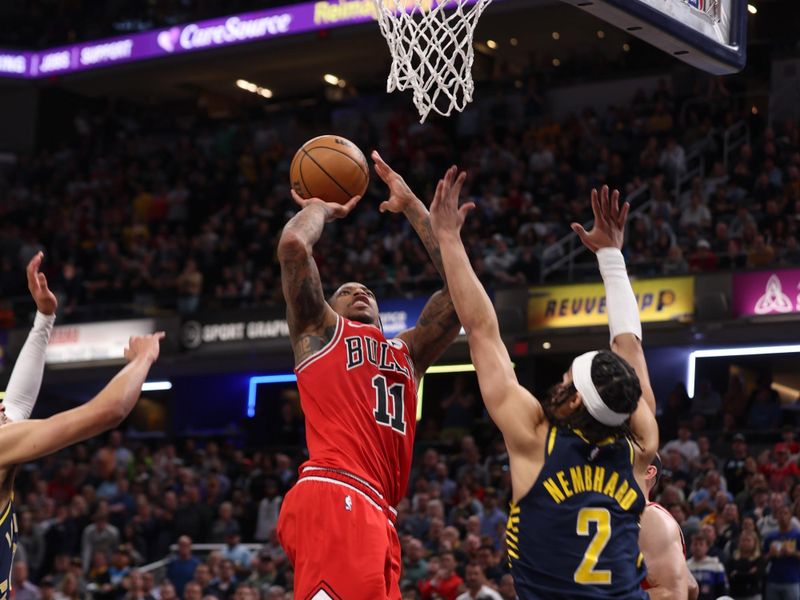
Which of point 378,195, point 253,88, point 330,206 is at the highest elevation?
point 253,88

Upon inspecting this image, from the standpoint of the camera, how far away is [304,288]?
18.5 feet

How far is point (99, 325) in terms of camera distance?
22.0 metres

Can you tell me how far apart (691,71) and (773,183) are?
4.90 metres

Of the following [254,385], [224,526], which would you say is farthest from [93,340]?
[224,526]

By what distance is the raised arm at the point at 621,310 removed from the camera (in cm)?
477

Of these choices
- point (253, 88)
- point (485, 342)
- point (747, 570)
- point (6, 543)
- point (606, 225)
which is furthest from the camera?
point (253, 88)

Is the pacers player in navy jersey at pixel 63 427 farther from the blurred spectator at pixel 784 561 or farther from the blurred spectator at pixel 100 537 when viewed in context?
the blurred spectator at pixel 100 537

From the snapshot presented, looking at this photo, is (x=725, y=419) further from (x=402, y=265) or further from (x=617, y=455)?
(x=617, y=455)

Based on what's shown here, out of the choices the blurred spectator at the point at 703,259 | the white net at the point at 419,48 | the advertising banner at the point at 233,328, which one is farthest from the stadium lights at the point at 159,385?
the white net at the point at 419,48

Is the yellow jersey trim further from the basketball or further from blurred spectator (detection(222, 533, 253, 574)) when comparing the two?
blurred spectator (detection(222, 533, 253, 574))

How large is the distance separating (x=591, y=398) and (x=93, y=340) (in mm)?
18744

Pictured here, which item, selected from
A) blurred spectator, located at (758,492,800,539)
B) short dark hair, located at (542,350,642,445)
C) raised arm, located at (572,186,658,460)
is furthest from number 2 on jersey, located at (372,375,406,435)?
blurred spectator, located at (758,492,800,539)

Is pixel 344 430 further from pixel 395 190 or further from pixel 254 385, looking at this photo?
pixel 254 385

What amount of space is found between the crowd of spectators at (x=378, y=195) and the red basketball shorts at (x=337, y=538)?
12026 mm
